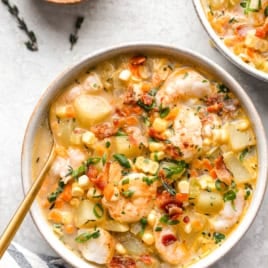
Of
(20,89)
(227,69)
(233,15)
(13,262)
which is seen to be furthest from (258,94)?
(13,262)

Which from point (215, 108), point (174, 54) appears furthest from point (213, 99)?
point (174, 54)

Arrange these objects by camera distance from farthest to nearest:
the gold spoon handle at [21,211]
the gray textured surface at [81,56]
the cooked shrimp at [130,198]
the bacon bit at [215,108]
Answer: the gray textured surface at [81,56]
the bacon bit at [215,108]
the cooked shrimp at [130,198]
the gold spoon handle at [21,211]

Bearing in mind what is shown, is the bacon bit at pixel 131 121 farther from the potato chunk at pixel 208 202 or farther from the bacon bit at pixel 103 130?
the potato chunk at pixel 208 202

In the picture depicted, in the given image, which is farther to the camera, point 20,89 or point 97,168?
point 20,89

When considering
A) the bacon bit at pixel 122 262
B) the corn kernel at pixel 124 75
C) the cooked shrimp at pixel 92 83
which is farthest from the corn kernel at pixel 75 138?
the bacon bit at pixel 122 262

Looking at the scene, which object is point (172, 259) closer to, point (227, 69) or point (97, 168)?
point (97, 168)
